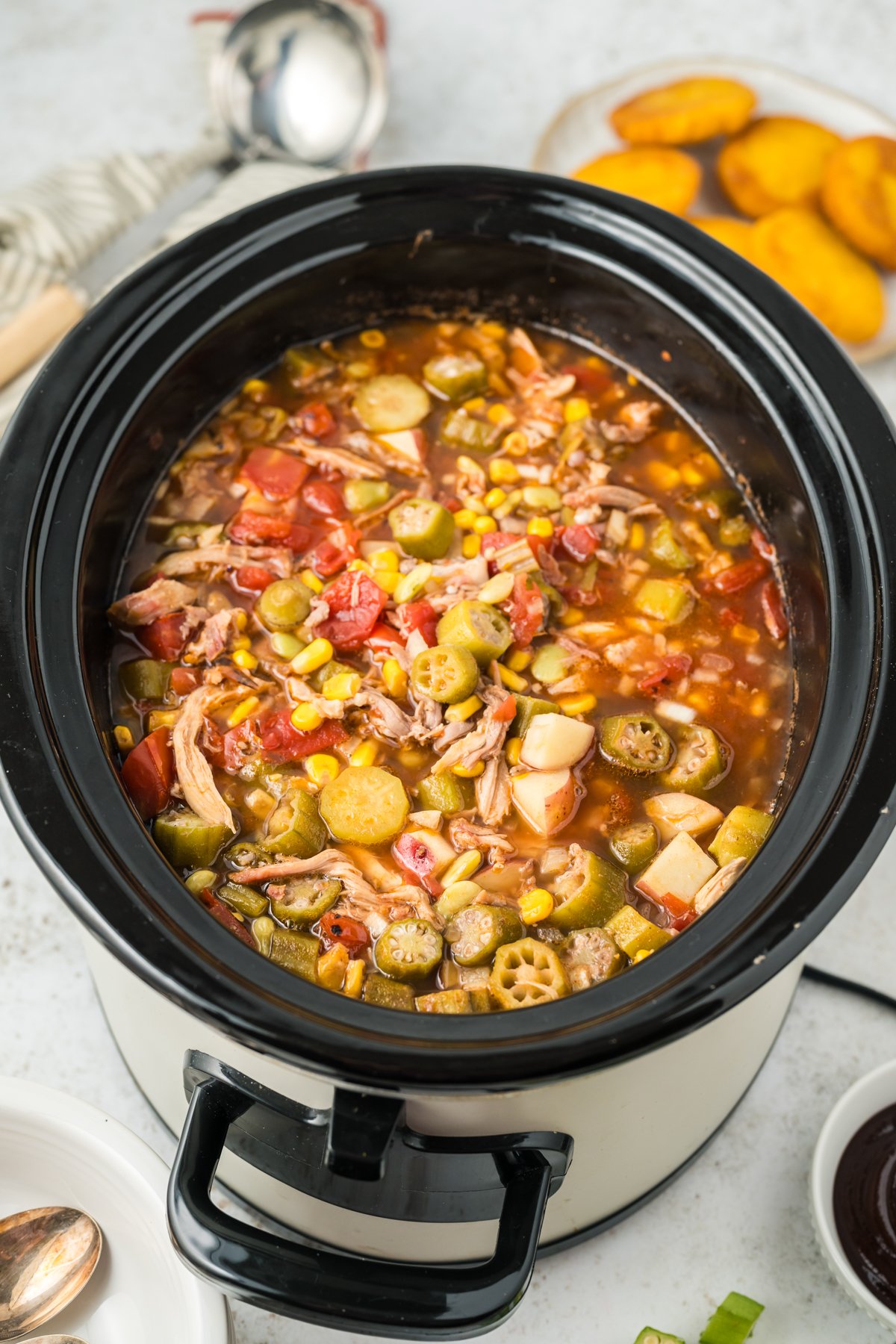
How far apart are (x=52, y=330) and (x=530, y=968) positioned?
6.88 ft

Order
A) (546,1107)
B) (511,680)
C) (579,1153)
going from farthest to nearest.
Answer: (511,680) → (579,1153) → (546,1107)

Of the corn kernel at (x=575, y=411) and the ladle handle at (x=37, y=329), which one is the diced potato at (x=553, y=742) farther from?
the ladle handle at (x=37, y=329)

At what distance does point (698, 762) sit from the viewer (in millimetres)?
2451

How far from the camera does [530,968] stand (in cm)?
218

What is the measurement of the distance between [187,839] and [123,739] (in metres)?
0.26

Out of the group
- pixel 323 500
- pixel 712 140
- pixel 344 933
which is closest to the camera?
pixel 344 933

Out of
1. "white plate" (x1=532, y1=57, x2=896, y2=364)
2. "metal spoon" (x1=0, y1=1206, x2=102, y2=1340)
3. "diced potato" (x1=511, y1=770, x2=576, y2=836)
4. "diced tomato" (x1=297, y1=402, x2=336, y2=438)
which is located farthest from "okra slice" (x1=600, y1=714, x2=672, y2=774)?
"white plate" (x1=532, y1=57, x2=896, y2=364)

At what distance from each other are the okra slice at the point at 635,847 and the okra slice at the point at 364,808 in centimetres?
41

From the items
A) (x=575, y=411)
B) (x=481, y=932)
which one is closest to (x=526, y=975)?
(x=481, y=932)

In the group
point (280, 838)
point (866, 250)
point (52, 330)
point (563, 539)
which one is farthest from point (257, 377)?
point (866, 250)

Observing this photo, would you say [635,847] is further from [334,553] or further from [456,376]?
[456,376]

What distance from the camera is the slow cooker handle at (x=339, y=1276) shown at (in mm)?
1830

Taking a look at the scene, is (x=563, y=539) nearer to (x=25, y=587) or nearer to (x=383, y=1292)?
(x=25, y=587)

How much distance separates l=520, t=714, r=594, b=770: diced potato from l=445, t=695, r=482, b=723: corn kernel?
0.12 meters
